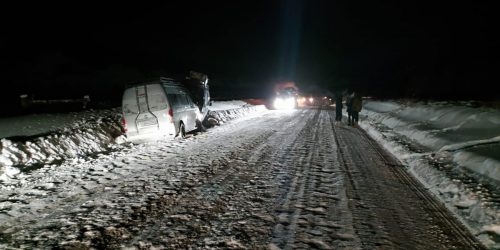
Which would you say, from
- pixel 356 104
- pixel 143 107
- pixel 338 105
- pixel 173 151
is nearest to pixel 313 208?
pixel 173 151

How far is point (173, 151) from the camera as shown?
10734mm

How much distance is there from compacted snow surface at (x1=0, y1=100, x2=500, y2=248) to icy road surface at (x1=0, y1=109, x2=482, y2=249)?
0.09m

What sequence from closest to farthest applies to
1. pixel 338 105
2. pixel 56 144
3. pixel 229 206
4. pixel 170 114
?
1. pixel 229 206
2. pixel 56 144
3. pixel 170 114
4. pixel 338 105

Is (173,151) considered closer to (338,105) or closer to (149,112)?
(149,112)

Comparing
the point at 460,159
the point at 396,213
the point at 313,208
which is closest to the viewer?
the point at 396,213

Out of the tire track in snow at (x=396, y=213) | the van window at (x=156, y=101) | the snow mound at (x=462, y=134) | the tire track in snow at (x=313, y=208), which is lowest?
the tire track in snow at (x=396, y=213)

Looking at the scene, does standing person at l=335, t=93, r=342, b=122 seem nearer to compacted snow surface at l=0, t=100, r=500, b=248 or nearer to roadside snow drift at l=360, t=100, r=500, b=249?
compacted snow surface at l=0, t=100, r=500, b=248

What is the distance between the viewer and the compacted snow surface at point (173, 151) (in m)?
5.79

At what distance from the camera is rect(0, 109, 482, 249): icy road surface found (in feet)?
14.4

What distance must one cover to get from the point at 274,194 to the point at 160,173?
2911mm

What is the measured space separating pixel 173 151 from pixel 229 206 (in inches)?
218

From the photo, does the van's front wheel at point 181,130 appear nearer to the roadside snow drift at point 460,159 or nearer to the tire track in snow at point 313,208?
the tire track in snow at point 313,208

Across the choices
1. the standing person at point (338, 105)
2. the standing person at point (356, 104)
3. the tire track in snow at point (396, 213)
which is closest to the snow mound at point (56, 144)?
the tire track in snow at point (396, 213)

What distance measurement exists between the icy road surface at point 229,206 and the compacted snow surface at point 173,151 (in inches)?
3.5
